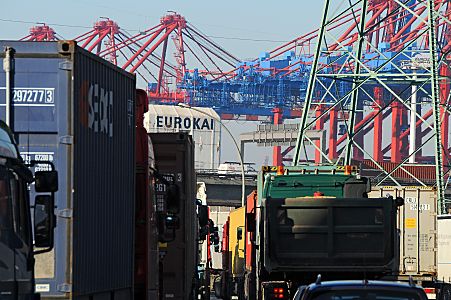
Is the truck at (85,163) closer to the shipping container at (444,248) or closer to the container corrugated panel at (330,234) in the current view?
the container corrugated panel at (330,234)

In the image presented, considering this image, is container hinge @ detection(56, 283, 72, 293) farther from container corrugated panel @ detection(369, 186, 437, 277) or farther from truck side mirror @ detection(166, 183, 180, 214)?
container corrugated panel @ detection(369, 186, 437, 277)

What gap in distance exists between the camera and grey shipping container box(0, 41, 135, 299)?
13375 mm

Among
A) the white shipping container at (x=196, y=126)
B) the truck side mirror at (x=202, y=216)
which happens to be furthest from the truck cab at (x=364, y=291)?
the white shipping container at (x=196, y=126)

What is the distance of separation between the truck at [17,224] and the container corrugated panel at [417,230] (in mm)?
21540

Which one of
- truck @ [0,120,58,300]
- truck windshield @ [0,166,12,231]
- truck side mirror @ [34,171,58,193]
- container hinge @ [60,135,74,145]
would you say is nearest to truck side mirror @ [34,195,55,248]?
truck @ [0,120,58,300]

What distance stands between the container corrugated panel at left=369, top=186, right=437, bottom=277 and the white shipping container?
103263mm

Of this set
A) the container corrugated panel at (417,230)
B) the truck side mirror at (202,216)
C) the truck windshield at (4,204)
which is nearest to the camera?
the truck windshield at (4,204)

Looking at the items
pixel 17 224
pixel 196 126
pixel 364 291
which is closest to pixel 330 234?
pixel 364 291

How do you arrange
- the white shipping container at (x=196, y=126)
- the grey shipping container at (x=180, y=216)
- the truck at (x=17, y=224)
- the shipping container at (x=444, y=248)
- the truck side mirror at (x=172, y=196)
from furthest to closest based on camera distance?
the white shipping container at (x=196, y=126) < the shipping container at (x=444, y=248) < the grey shipping container at (x=180, y=216) < the truck side mirror at (x=172, y=196) < the truck at (x=17, y=224)

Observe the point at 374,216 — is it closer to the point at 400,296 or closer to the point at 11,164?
the point at 400,296

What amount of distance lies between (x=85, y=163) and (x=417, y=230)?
795 inches

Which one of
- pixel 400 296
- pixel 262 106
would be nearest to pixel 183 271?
pixel 400 296

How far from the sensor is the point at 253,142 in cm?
14488

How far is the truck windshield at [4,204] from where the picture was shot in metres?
10.9
